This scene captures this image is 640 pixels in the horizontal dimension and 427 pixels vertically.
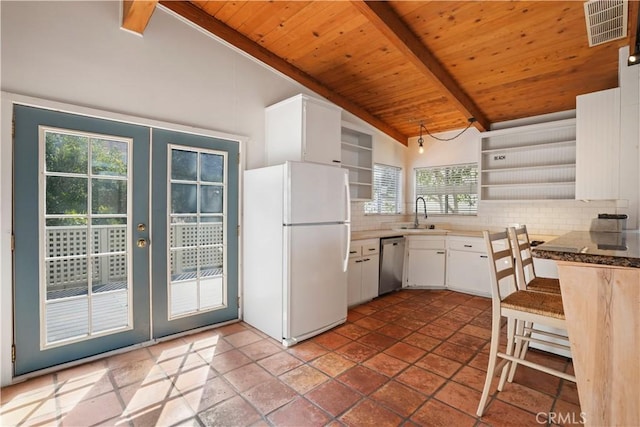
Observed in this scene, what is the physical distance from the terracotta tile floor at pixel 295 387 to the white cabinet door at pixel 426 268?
5.03ft

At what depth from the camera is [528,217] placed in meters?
4.25

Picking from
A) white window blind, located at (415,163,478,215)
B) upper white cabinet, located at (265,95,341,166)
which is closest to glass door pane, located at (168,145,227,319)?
upper white cabinet, located at (265,95,341,166)

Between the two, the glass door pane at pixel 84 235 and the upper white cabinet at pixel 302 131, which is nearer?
the glass door pane at pixel 84 235

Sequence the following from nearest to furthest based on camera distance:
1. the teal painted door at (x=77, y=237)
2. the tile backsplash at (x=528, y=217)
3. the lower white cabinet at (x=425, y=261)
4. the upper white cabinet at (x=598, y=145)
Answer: the teal painted door at (x=77, y=237) < the upper white cabinet at (x=598, y=145) < the tile backsplash at (x=528, y=217) < the lower white cabinet at (x=425, y=261)

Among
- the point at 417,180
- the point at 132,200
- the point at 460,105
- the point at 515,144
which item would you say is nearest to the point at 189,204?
the point at 132,200

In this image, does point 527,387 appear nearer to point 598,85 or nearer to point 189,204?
point 189,204

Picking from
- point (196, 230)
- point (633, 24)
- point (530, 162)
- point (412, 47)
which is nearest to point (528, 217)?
point (530, 162)

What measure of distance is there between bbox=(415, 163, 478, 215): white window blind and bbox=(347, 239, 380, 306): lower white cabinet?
1.79 meters

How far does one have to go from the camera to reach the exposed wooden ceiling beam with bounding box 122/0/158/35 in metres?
2.31

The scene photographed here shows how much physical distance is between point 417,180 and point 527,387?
12.4 ft

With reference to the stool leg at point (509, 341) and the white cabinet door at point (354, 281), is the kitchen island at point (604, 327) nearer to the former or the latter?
the stool leg at point (509, 341)

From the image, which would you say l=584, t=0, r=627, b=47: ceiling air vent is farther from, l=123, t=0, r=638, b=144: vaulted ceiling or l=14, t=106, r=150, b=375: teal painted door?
l=14, t=106, r=150, b=375: teal painted door

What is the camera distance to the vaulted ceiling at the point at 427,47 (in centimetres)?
252

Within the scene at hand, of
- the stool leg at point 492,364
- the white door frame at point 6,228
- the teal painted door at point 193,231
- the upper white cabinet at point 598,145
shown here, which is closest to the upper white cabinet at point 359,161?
the teal painted door at point 193,231
